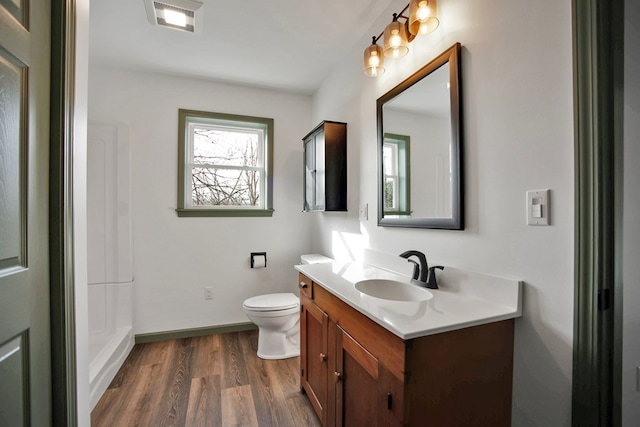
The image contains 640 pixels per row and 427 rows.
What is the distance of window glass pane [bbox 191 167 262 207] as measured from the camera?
2.76 m

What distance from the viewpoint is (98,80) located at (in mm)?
2418

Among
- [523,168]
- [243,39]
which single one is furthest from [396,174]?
[243,39]

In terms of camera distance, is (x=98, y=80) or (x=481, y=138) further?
(x=98, y=80)

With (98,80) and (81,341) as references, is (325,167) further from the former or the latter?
(98,80)

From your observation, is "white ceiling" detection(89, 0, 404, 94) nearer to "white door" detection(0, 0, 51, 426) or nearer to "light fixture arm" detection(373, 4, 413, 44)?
"light fixture arm" detection(373, 4, 413, 44)

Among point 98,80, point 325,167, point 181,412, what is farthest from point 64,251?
point 98,80

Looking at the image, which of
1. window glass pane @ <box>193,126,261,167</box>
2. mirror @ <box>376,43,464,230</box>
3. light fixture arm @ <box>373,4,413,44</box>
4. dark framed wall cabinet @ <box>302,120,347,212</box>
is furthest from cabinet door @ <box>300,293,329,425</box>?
window glass pane @ <box>193,126,261,167</box>

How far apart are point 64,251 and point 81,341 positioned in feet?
1.34

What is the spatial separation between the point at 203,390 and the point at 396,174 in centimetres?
183

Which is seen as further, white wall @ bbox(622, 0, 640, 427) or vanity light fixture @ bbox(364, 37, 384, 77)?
vanity light fixture @ bbox(364, 37, 384, 77)

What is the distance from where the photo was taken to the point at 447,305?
108 centimetres

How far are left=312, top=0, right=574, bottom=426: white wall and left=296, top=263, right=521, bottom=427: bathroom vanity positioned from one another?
70mm

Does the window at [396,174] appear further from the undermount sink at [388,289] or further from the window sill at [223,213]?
the window sill at [223,213]

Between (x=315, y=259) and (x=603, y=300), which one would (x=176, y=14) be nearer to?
(x=315, y=259)
